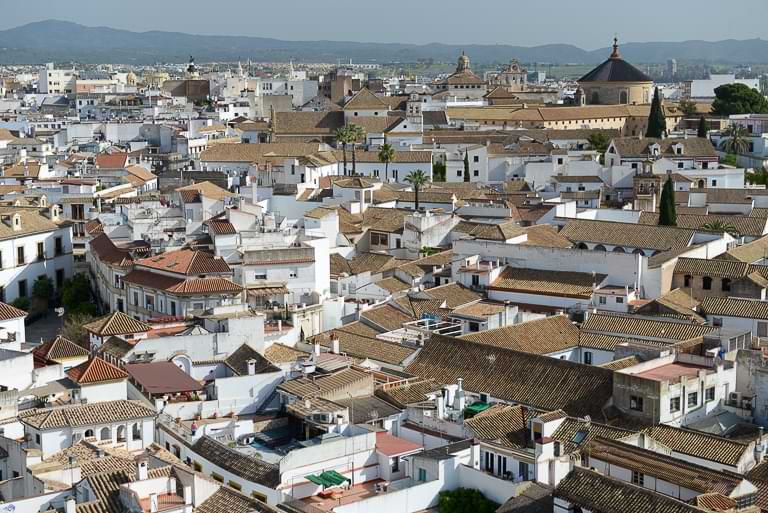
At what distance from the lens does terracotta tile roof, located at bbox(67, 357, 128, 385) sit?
91.0 ft

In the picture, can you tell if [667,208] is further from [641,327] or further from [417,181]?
[641,327]

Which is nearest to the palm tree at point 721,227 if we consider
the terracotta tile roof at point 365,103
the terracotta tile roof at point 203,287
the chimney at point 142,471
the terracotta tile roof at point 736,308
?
the terracotta tile roof at point 736,308

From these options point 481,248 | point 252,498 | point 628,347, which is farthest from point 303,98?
point 252,498

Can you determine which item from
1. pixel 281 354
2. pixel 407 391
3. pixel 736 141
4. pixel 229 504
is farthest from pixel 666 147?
pixel 229 504

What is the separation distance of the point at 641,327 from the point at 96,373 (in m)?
14.9

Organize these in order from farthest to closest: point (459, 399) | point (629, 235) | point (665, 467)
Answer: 1. point (629, 235)
2. point (459, 399)
3. point (665, 467)

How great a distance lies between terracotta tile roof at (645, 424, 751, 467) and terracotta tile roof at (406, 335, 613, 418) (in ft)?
8.40

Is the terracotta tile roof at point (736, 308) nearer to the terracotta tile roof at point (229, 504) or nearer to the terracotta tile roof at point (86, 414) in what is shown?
the terracotta tile roof at point (86, 414)

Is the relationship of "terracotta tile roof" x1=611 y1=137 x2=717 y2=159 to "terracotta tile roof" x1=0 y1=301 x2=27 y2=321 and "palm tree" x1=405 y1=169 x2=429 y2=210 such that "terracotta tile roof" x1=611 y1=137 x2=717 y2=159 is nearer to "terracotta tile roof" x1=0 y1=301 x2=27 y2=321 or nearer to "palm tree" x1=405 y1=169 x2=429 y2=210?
"palm tree" x1=405 y1=169 x2=429 y2=210

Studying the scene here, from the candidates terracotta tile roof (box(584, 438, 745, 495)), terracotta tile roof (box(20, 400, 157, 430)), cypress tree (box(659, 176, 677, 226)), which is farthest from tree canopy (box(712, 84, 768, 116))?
terracotta tile roof (box(20, 400, 157, 430))

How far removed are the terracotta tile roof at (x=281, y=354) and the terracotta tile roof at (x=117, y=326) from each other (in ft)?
10.9

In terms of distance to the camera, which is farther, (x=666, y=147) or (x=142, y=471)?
(x=666, y=147)

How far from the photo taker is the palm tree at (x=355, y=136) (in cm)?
6397

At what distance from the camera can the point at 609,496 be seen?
2045 centimetres
